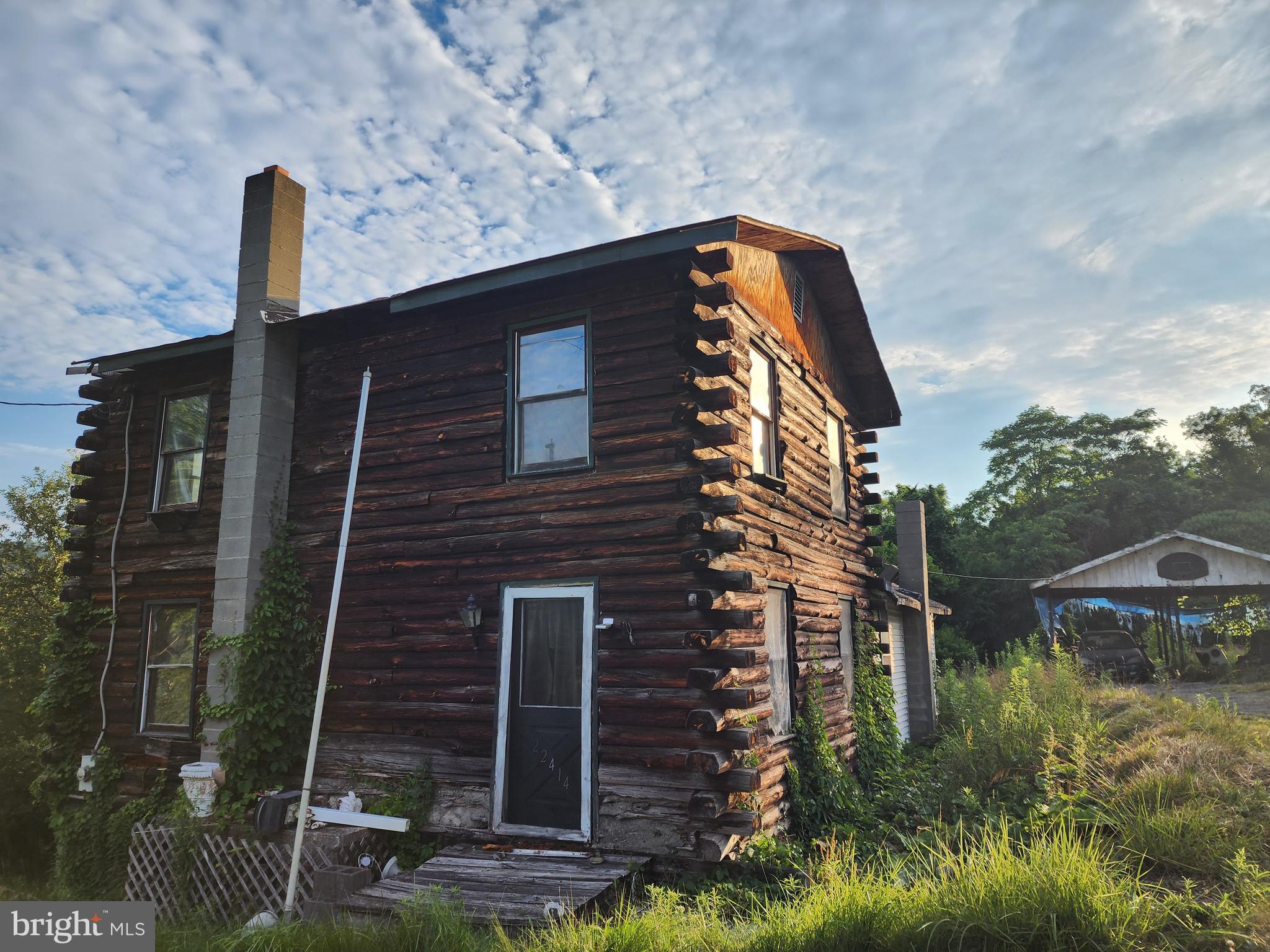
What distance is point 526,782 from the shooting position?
7980 mm

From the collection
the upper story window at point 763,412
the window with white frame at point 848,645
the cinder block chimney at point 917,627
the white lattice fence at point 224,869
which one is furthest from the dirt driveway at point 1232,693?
Answer: the white lattice fence at point 224,869

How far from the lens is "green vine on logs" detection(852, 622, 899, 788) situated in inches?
451

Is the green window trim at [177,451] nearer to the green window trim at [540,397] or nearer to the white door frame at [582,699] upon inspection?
the green window trim at [540,397]

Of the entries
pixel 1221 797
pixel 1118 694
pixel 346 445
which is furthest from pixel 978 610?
pixel 346 445

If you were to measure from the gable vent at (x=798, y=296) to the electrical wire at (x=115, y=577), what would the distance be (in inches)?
398

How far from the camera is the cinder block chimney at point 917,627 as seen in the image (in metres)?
15.8

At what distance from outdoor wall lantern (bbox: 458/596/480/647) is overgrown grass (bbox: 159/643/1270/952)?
2.88 meters

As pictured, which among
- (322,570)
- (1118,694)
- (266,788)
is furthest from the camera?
(1118,694)

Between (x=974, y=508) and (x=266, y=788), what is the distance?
4659cm

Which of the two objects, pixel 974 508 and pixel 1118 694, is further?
pixel 974 508

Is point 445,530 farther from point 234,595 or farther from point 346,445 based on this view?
point 234,595

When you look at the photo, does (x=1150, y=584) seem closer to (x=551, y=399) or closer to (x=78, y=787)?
(x=551, y=399)

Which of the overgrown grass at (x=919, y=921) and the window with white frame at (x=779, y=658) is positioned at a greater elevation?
the window with white frame at (x=779, y=658)

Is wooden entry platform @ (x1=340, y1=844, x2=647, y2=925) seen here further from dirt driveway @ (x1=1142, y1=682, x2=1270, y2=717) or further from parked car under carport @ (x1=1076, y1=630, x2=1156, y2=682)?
parked car under carport @ (x1=1076, y1=630, x2=1156, y2=682)
